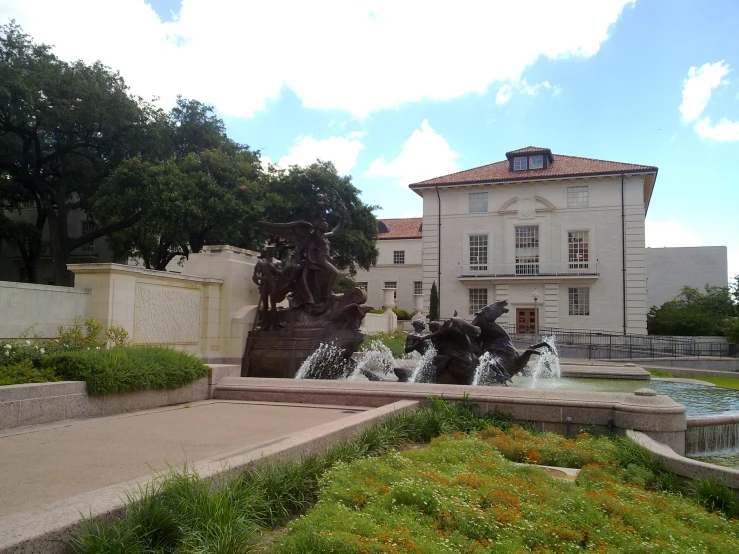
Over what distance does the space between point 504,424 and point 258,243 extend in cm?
2796

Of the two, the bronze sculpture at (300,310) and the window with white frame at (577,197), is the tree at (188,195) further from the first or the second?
the window with white frame at (577,197)

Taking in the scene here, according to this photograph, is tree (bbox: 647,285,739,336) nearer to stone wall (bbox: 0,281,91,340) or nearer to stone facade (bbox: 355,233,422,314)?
stone facade (bbox: 355,233,422,314)

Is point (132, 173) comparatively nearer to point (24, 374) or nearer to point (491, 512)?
point (24, 374)

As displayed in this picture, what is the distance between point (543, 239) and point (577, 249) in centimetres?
256

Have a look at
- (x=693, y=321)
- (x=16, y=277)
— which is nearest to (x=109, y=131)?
(x=16, y=277)

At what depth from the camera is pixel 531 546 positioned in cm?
412

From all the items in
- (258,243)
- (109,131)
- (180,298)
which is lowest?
(180,298)

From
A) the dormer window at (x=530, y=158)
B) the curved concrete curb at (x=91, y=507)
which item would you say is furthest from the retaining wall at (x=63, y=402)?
the dormer window at (x=530, y=158)

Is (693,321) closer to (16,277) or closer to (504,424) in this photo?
(504,424)

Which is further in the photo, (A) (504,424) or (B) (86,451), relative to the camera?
(A) (504,424)

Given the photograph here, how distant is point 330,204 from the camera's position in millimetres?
35812

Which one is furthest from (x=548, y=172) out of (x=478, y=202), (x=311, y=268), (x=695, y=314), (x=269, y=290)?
(x=269, y=290)

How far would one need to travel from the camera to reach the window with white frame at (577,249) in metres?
43.5

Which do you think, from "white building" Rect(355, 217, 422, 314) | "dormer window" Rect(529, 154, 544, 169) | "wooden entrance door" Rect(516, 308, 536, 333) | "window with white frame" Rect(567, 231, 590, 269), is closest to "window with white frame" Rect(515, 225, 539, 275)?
"window with white frame" Rect(567, 231, 590, 269)
